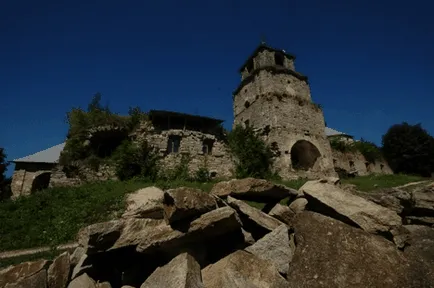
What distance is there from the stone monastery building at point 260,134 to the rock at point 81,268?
504 inches

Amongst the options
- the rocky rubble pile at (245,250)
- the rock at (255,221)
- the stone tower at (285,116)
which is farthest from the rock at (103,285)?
the stone tower at (285,116)

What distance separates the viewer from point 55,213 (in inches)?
442

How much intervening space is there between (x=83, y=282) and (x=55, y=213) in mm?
8122

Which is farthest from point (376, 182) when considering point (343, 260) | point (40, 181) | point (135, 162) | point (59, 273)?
point (40, 181)

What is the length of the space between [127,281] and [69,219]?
7090mm

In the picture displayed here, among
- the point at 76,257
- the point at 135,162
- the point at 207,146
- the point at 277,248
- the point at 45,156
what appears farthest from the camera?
the point at 45,156

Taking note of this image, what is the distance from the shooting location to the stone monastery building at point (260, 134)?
1920cm

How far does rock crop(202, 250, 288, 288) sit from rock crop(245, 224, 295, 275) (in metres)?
0.18

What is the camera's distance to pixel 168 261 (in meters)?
4.73

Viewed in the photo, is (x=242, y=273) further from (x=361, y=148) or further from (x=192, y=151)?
(x=361, y=148)

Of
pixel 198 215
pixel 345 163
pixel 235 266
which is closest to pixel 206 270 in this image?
pixel 235 266

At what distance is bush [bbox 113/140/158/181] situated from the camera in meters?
17.1

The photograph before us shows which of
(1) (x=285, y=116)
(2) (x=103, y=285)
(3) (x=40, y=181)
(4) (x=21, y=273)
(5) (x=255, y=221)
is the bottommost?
(2) (x=103, y=285)

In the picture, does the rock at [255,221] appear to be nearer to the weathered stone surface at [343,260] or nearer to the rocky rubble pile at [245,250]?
the rocky rubble pile at [245,250]
